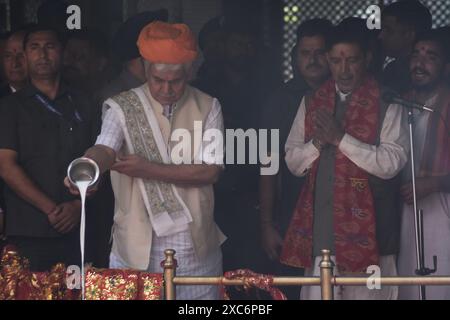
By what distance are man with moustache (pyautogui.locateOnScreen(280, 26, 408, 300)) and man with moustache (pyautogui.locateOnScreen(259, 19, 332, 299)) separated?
0.22 metres

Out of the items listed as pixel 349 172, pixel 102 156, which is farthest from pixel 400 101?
pixel 102 156

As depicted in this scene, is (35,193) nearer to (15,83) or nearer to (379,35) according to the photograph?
(15,83)

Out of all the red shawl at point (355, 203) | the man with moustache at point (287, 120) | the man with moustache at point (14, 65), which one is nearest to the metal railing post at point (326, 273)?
the red shawl at point (355, 203)

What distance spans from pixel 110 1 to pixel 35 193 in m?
1.18

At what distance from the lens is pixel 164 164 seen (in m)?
6.69

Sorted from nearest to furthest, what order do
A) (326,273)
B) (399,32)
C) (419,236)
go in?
(326,273) < (419,236) < (399,32)

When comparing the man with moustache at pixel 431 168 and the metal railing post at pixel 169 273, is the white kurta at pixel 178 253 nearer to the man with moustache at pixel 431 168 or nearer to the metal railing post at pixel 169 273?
the metal railing post at pixel 169 273

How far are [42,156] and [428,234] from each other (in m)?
1.99

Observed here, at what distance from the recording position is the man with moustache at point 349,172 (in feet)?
22.5

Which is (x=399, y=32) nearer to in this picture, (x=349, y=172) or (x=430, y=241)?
(x=349, y=172)

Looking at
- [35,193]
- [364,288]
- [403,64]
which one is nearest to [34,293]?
[35,193]

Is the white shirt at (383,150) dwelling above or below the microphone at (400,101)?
below

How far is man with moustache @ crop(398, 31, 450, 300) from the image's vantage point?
705 centimetres

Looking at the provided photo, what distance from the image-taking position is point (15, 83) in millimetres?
7297
